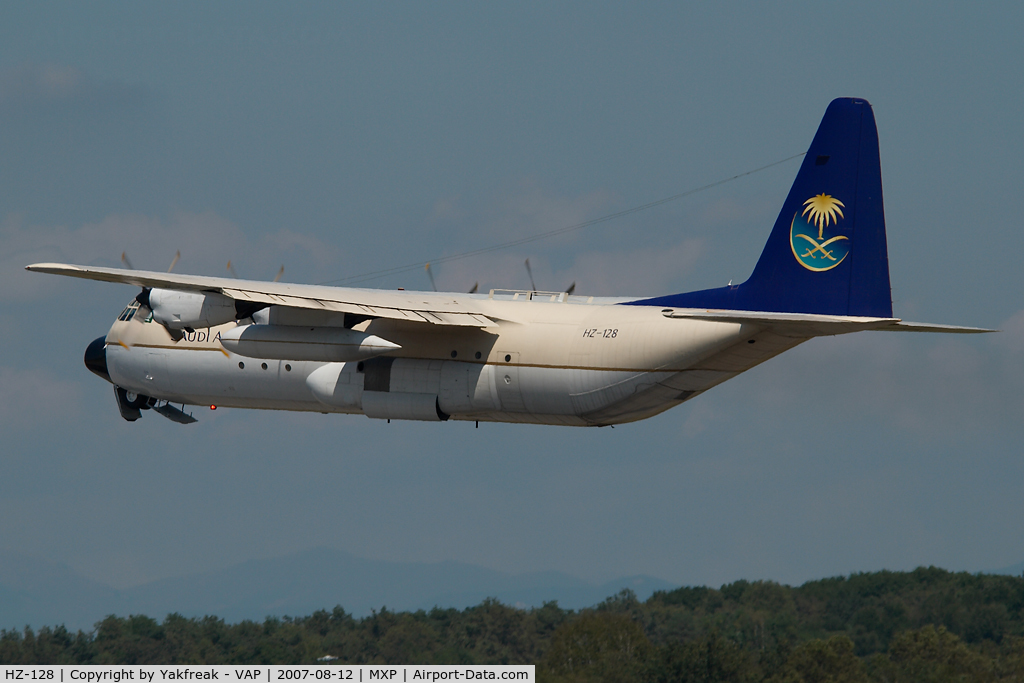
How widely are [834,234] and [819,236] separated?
269 millimetres

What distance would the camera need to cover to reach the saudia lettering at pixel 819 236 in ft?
80.0

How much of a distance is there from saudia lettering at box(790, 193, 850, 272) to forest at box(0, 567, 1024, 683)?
26466 millimetres

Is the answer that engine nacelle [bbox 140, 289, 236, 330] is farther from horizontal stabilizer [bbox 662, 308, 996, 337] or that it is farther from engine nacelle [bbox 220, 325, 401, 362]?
horizontal stabilizer [bbox 662, 308, 996, 337]

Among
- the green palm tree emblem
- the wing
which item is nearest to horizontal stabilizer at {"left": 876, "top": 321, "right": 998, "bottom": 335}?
the green palm tree emblem

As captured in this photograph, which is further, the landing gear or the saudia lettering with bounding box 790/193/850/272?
the landing gear

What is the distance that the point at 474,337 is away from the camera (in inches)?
1056

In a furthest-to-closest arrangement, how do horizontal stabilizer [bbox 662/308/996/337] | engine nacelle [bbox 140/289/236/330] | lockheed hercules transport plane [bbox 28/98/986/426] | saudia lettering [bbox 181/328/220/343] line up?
1. saudia lettering [bbox 181/328/220/343]
2. engine nacelle [bbox 140/289/236/330]
3. lockheed hercules transport plane [bbox 28/98/986/426]
4. horizontal stabilizer [bbox 662/308/996/337]

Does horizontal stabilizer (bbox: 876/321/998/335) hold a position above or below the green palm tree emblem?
below

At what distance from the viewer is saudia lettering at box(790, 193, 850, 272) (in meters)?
24.4

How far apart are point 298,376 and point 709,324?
882cm

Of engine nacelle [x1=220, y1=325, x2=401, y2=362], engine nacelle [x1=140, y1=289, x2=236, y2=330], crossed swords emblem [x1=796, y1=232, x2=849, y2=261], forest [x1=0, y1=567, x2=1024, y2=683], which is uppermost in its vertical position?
crossed swords emblem [x1=796, y1=232, x2=849, y2=261]

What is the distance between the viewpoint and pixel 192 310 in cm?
2656
